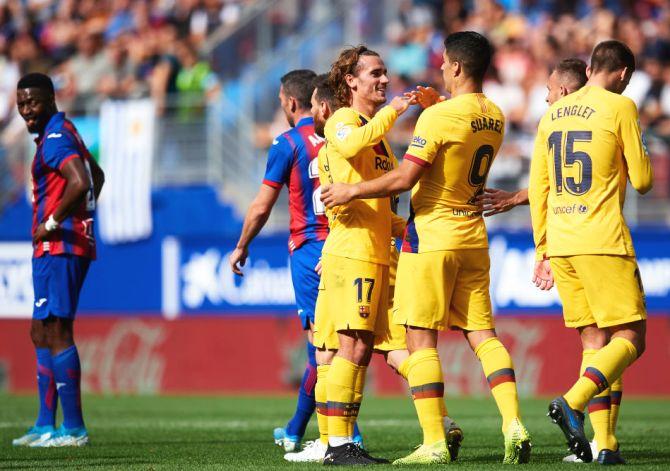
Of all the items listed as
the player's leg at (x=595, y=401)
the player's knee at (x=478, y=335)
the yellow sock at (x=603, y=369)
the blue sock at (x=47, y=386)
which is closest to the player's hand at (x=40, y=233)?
the blue sock at (x=47, y=386)

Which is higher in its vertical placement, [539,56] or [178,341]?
[539,56]

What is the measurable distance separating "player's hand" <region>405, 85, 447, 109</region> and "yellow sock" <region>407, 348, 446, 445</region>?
145 cm

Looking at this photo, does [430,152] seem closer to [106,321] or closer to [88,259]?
[88,259]

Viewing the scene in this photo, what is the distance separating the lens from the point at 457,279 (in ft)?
22.9

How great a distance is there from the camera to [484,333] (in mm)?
6969

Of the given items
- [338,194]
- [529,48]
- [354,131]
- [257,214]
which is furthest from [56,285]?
[529,48]

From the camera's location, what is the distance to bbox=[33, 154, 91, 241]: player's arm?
28.5ft

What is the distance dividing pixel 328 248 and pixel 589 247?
148 cm

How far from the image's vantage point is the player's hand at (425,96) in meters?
7.03

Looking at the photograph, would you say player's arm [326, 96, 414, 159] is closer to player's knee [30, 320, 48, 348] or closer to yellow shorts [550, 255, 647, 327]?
yellow shorts [550, 255, 647, 327]

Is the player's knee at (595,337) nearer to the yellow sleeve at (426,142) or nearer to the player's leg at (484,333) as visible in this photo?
the player's leg at (484,333)

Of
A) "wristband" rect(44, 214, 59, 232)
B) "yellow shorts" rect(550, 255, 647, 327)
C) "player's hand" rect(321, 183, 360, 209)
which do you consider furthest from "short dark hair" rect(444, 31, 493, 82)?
"wristband" rect(44, 214, 59, 232)

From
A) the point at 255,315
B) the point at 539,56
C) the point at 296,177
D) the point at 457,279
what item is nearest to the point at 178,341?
the point at 255,315

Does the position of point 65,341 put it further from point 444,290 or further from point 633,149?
point 633,149
